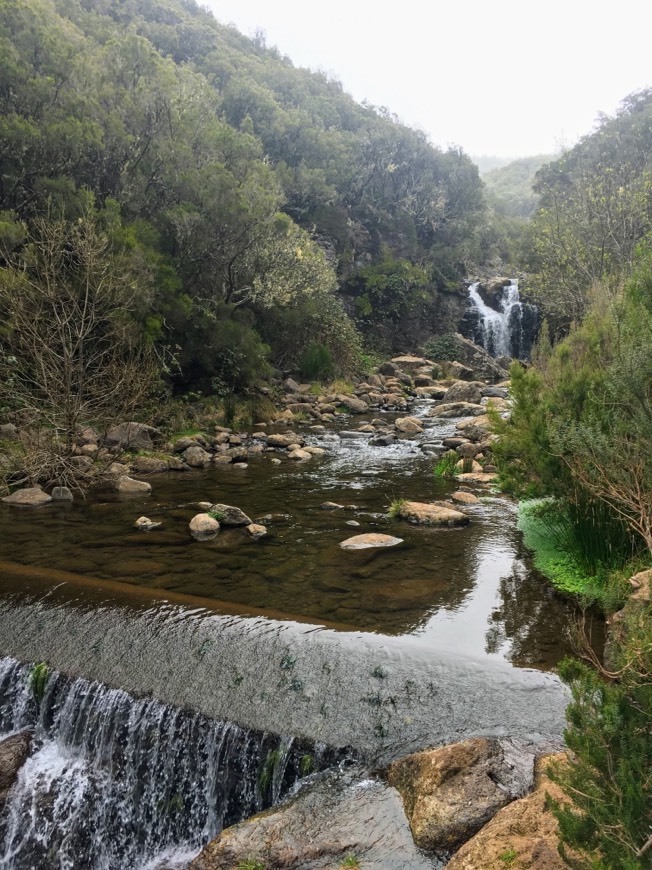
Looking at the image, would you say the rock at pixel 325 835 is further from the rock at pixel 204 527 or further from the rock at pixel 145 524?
the rock at pixel 145 524

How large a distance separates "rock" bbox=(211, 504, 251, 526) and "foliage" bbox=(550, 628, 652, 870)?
7523 mm

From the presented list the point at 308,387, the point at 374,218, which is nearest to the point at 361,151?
the point at 374,218

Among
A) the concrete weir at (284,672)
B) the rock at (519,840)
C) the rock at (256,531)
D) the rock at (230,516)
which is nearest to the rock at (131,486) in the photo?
the rock at (230,516)

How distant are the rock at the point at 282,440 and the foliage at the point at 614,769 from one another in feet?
49.0

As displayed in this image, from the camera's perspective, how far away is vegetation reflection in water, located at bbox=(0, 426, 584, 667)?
6234 mm

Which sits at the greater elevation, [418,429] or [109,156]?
[109,156]

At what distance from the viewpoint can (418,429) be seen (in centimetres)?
1945

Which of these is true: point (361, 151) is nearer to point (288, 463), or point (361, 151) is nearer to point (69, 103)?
point (69, 103)

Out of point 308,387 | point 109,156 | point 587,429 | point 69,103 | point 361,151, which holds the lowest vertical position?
point 308,387

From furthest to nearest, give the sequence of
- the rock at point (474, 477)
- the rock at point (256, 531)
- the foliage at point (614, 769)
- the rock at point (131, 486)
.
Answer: the rock at point (474, 477), the rock at point (131, 486), the rock at point (256, 531), the foliage at point (614, 769)

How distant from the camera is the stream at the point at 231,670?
15.7 feet

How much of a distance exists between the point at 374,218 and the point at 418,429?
29.7 metres

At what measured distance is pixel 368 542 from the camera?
8547 millimetres

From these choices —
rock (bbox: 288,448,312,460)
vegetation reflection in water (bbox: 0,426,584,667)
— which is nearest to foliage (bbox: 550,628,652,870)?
vegetation reflection in water (bbox: 0,426,584,667)
